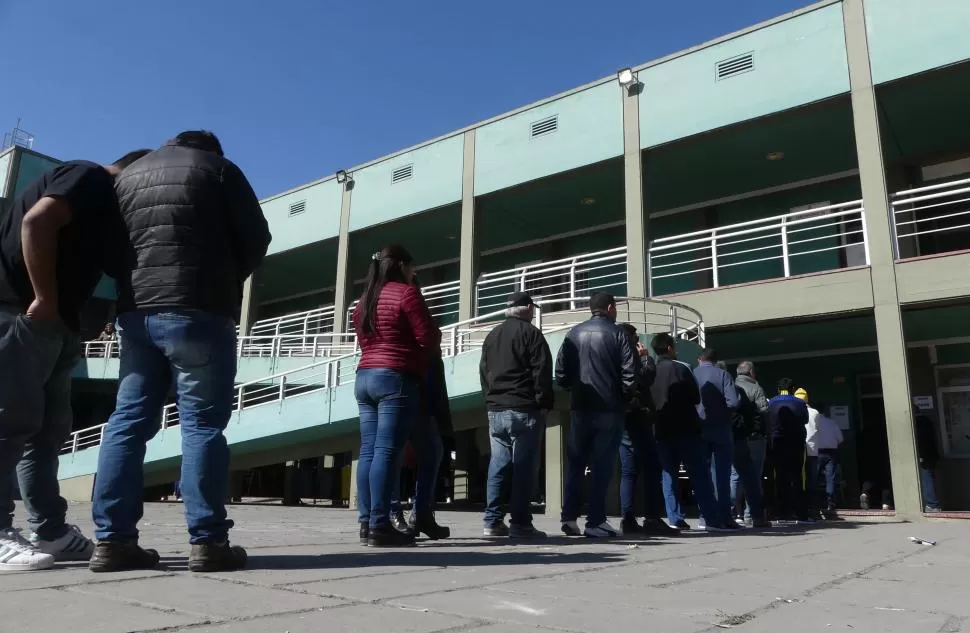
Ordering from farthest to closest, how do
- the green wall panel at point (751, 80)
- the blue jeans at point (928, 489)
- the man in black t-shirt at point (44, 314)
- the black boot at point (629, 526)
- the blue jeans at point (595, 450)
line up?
the green wall panel at point (751, 80), the blue jeans at point (928, 489), the black boot at point (629, 526), the blue jeans at point (595, 450), the man in black t-shirt at point (44, 314)

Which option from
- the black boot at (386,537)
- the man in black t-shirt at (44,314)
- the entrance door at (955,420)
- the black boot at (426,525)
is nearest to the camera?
the man in black t-shirt at (44,314)

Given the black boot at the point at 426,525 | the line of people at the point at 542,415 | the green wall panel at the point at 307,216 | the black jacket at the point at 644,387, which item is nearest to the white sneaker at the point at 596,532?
the line of people at the point at 542,415

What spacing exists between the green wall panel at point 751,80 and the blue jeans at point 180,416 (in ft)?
39.6

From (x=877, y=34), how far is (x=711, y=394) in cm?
863

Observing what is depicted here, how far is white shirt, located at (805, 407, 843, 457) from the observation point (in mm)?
9836

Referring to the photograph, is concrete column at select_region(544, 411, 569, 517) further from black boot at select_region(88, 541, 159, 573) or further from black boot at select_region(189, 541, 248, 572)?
Result: black boot at select_region(88, 541, 159, 573)

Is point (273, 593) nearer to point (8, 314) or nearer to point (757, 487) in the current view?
point (8, 314)

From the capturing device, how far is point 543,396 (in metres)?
5.37

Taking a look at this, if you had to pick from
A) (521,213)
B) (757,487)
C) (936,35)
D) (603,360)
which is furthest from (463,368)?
(936,35)

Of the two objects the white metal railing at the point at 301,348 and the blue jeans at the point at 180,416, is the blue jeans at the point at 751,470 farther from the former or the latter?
the white metal railing at the point at 301,348

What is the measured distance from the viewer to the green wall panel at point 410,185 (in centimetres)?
1723

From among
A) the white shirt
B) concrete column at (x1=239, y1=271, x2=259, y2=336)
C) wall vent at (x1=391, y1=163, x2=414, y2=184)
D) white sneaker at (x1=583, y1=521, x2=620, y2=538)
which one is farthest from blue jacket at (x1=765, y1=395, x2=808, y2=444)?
concrete column at (x1=239, y1=271, x2=259, y2=336)

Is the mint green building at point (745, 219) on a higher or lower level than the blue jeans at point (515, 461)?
higher

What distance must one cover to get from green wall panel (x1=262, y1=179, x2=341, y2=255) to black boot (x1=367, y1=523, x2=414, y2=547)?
52.2 ft
